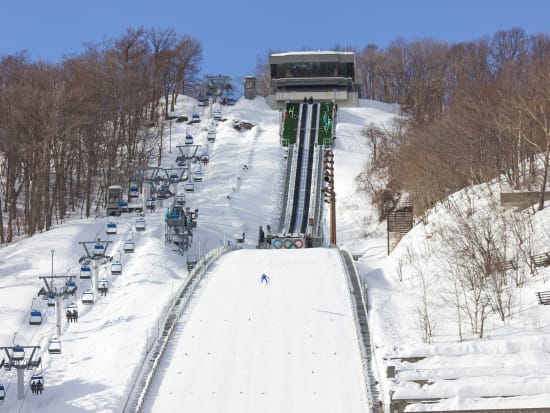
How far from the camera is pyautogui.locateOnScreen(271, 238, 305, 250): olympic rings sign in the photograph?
55.8m

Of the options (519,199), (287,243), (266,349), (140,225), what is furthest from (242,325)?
(140,225)

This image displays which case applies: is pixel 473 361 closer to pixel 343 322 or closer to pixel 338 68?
pixel 343 322

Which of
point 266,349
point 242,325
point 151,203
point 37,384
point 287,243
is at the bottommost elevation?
point 37,384

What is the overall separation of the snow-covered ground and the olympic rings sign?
10.4ft

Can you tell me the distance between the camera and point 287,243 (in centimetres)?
5597

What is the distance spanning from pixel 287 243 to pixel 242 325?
61.9ft

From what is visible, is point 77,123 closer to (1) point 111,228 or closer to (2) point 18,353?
(1) point 111,228

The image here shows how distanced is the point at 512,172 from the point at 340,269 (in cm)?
1272

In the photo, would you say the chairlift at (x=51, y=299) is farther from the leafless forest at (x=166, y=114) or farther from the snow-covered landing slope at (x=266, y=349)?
the leafless forest at (x=166, y=114)

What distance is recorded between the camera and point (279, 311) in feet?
127

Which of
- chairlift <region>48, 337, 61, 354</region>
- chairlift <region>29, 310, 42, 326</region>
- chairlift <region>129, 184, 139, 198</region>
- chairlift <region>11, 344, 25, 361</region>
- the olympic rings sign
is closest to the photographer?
chairlift <region>11, 344, 25, 361</region>

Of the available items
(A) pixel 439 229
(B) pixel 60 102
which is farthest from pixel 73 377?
(B) pixel 60 102

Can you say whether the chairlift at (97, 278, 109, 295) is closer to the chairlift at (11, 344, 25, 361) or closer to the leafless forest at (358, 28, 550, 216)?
the chairlift at (11, 344, 25, 361)

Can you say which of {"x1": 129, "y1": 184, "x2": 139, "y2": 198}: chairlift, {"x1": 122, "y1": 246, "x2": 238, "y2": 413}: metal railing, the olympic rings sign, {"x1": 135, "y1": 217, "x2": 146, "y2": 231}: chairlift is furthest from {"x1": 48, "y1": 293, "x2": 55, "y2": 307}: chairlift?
{"x1": 129, "y1": 184, "x2": 139, "y2": 198}: chairlift
